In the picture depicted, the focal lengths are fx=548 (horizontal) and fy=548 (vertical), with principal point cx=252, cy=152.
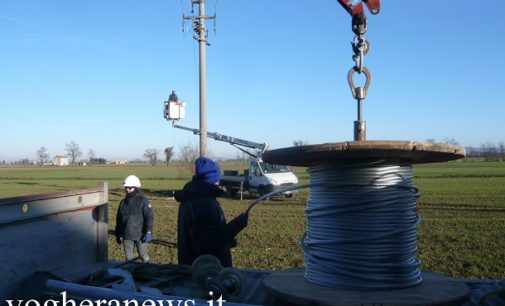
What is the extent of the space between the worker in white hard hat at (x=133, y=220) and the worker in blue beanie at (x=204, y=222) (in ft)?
17.8

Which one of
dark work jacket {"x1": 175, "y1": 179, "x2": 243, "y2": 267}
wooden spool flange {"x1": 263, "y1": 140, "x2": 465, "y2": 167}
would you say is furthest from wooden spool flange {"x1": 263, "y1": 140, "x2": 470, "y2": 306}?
dark work jacket {"x1": 175, "y1": 179, "x2": 243, "y2": 267}

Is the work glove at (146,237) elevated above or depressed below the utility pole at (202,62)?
below

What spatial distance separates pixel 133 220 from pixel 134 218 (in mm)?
38

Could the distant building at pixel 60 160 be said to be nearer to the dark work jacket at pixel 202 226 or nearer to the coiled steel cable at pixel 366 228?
the dark work jacket at pixel 202 226

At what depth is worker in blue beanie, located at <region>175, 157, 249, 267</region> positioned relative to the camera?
381cm

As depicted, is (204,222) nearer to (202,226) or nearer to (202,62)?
(202,226)

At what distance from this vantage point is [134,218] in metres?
9.48

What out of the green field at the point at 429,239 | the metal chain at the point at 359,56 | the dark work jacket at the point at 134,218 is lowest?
the green field at the point at 429,239

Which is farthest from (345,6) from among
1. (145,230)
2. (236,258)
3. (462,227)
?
(462,227)

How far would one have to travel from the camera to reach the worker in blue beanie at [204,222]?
3.81 metres

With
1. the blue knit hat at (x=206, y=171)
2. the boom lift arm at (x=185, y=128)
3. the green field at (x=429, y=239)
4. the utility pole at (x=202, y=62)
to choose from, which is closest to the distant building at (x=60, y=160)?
the boom lift arm at (x=185, y=128)

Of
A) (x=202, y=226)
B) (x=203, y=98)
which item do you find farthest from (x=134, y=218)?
(x=203, y=98)

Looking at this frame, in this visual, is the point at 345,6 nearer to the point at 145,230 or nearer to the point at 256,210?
the point at 145,230

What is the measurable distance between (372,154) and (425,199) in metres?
24.3
